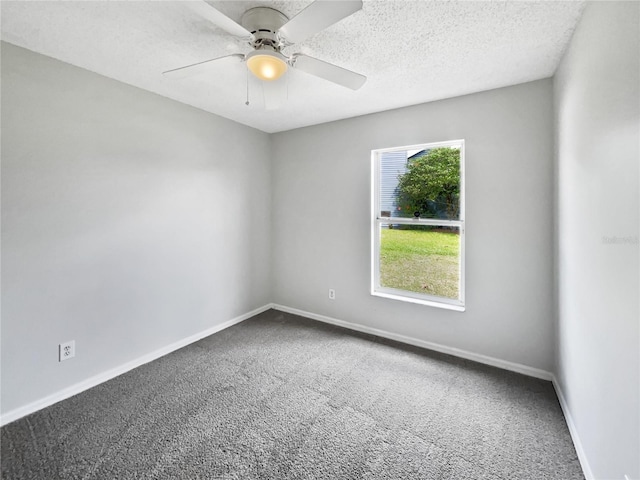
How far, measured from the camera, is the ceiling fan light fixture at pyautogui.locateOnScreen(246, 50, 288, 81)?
4.72ft

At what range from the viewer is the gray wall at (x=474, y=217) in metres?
2.29

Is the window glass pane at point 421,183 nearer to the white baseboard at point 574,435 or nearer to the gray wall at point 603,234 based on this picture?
the gray wall at point 603,234

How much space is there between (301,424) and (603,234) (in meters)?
1.94

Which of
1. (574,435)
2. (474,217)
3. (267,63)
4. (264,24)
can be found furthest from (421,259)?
(264,24)

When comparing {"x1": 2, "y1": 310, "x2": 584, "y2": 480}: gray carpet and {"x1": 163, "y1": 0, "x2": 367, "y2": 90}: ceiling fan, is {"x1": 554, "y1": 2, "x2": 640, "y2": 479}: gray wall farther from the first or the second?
{"x1": 163, "y1": 0, "x2": 367, "y2": 90}: ceiling fan

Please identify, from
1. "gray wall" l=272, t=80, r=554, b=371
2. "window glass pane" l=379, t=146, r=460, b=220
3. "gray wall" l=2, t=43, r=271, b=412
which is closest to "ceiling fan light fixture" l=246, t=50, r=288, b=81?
"gray wall" l=2, t=43, r=271, b=412

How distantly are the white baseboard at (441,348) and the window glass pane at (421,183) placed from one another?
128cm

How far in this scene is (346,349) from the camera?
112 inches

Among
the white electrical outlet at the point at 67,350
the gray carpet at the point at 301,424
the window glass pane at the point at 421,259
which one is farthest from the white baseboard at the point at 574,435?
the white electrical outlet at the point at 67,350

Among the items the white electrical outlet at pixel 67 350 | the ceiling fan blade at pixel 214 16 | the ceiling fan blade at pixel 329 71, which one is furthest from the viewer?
the white electrical outlet at pixel 67 350

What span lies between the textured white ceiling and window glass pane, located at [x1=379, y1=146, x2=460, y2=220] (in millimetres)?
570

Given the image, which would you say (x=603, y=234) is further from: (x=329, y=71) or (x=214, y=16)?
(x=214, y=16)

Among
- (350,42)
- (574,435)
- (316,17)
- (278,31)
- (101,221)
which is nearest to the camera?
(316,17)

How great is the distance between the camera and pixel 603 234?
1256 millimetres
